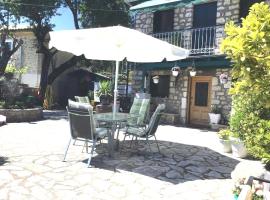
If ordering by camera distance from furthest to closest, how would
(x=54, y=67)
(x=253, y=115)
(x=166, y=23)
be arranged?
(x=54, y=67) < (x=166, y=23) < (x=253, y=115)

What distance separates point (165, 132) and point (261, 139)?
6.46 metres

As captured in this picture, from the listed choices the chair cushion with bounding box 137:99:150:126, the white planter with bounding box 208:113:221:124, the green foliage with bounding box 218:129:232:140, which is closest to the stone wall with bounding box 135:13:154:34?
the white planter with bounding box 208:113:221:124

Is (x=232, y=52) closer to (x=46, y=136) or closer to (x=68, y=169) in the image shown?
(x=68, y=169)

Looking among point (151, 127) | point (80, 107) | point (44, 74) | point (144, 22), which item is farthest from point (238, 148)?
point (44, 74)

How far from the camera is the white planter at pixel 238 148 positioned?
24.0ft

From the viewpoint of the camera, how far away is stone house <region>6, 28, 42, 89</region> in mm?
19906

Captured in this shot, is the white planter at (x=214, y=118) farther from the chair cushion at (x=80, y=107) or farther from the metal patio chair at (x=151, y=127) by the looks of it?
the chair cushion at (x=80, y=107)

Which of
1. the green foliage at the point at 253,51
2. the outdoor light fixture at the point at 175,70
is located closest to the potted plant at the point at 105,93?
the outdoor light fixture at the point at 175,70

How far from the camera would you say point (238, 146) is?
24.2ft

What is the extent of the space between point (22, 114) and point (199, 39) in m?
7.35

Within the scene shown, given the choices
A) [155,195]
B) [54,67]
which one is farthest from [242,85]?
[54,67]

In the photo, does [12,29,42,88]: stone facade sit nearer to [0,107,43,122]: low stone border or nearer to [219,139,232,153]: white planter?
[0,107,43,122]: low stone border

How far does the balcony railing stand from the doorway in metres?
1.11

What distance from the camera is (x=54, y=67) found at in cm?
2009
